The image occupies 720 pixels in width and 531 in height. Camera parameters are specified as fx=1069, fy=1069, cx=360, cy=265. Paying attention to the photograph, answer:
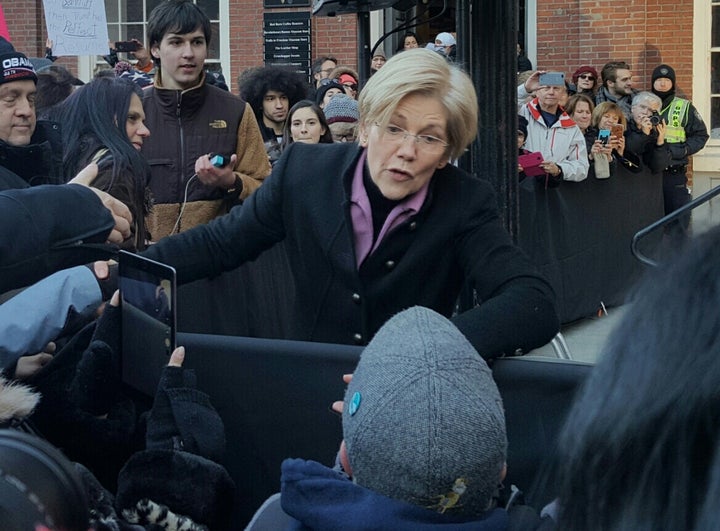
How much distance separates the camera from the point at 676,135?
11.2 meters

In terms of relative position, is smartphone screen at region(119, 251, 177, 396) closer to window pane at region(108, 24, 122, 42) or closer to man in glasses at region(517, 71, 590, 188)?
man in glasses at region(517, 71, 590, 188)

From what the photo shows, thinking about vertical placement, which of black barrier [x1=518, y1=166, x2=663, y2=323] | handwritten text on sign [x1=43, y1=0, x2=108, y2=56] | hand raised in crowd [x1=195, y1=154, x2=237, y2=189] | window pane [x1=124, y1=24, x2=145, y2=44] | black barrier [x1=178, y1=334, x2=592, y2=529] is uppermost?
window pane [x1=124, y1=24, x2=145, y2=44]

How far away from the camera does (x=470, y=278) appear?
2732 mm

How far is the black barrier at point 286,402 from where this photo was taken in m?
2.53

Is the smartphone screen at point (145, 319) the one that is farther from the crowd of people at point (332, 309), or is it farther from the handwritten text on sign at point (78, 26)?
the handwritten text on sign at point (78, 26)

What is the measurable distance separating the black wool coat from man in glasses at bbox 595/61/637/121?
8.79 meters

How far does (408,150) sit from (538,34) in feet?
38.3

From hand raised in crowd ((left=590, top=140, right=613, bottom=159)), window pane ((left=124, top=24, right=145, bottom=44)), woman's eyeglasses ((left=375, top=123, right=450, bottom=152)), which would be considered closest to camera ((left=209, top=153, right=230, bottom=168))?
woman's eyeglasses ((left=375, top=123, right=450, bottom=152))

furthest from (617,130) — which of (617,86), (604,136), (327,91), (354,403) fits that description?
(354,403)

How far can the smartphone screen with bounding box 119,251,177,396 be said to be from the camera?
7.84 ft

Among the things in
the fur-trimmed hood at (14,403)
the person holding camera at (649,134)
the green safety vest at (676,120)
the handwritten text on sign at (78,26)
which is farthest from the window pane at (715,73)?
the fur-trimmed hood at (14,403)

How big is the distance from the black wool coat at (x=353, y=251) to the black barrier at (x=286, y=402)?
15cm

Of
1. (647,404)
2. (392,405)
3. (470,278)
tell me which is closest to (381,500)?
(392,405)

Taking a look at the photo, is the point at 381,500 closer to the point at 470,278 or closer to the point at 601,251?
the point at 470,278
